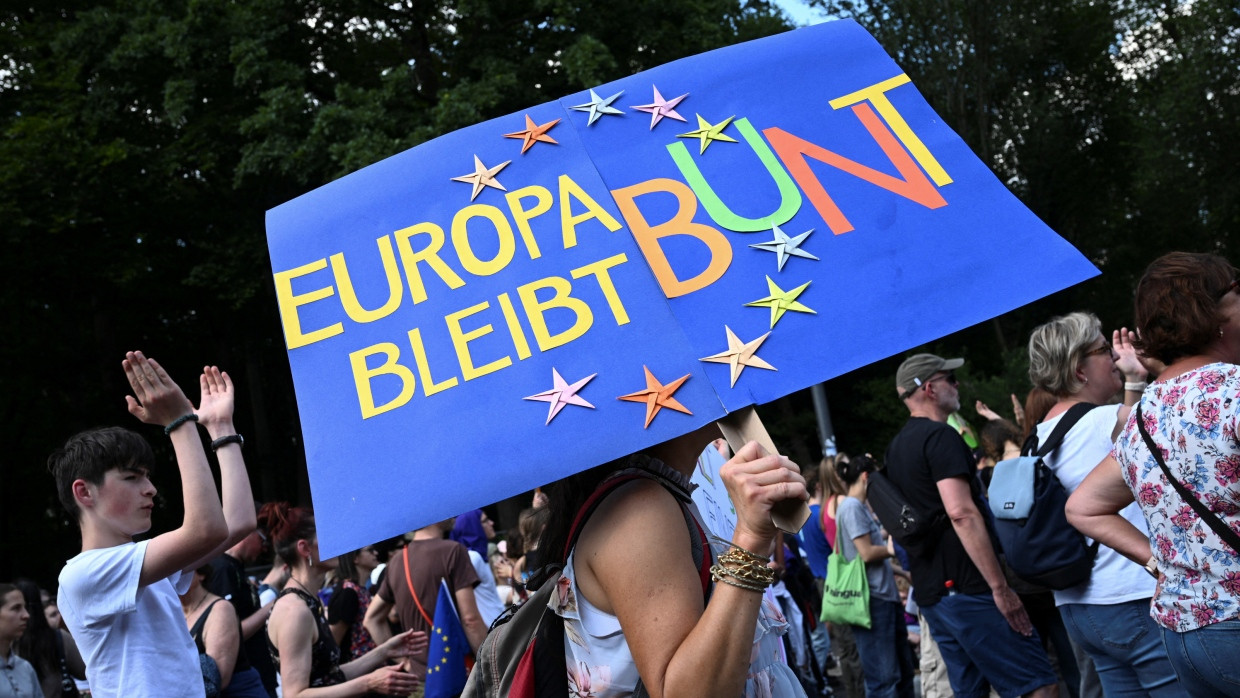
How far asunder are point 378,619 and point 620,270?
4.60m

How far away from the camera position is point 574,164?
2.63 meters

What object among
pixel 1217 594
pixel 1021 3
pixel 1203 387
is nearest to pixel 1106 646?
pixel 1217 594

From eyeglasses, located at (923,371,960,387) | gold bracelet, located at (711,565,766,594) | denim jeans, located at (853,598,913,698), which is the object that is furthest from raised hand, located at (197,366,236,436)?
denim jeans, located at (853,598,913,698)

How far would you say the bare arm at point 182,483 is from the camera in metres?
3.11

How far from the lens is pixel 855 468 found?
8555 mm

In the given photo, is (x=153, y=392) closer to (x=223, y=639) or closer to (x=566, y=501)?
(x=566, y=501)

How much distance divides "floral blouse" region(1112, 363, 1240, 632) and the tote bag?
4.31 metres

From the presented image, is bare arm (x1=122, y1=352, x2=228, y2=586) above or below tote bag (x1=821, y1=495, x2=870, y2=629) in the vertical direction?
above

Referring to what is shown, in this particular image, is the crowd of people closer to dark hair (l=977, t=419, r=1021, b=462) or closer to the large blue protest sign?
the large blue protest sign

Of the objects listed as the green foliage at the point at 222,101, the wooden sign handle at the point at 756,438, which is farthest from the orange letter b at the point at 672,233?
the green foliage at the point at 222,101

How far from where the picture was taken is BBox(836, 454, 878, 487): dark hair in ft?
27.6

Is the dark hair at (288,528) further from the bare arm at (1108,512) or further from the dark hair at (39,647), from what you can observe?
the bare arm at (1108,512)

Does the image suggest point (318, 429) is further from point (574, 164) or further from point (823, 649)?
point (823, 649)

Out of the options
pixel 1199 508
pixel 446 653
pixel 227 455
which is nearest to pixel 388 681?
pixel 446 653
